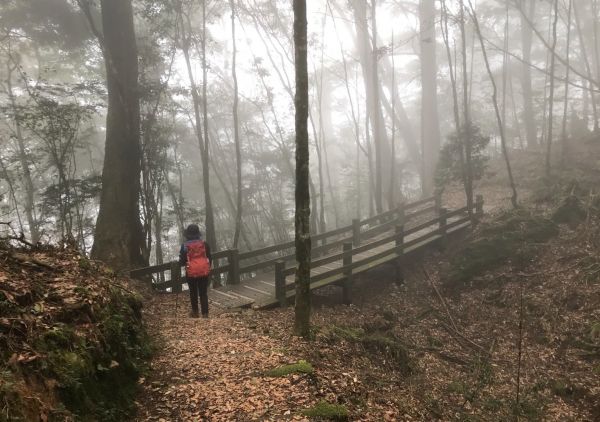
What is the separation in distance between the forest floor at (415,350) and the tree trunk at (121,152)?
2.65 meters

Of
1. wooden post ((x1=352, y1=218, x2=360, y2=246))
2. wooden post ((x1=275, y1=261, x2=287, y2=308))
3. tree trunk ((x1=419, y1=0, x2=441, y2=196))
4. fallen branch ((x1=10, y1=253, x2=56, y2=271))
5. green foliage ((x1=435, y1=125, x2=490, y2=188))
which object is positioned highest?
tree trunk ((x1=419, y1=0, x2=441, y2=196))

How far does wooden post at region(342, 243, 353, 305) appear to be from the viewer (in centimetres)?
1110

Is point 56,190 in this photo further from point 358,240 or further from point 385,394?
point 385,394

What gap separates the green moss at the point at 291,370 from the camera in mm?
5254

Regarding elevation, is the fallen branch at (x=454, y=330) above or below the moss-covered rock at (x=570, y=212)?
below

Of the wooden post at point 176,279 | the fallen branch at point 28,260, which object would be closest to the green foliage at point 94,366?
the fallen branch at point 28,260

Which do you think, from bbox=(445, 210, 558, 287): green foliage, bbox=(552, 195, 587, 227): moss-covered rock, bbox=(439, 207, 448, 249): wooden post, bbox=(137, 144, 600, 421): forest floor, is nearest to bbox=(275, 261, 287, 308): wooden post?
bbox=(137, 144, 600, 421): forest floor

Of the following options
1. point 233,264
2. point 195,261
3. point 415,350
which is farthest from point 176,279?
point 415,350

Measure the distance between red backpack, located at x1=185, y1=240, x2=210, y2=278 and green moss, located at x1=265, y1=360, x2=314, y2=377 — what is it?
10.6 ft

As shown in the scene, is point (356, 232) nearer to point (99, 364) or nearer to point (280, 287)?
point (280, 287)

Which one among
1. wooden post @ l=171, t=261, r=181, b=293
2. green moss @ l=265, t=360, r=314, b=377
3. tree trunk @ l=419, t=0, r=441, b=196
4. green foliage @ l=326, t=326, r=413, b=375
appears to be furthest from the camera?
tree trunk @ l=419, t=0, r=441, b=196

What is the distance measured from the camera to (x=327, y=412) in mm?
4457

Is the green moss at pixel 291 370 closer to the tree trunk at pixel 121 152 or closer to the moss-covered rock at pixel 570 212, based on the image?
the tree trunk at pixel 121 152

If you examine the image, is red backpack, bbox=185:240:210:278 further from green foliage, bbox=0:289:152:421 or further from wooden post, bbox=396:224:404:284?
wooden post, bbox=396:224:404:284
